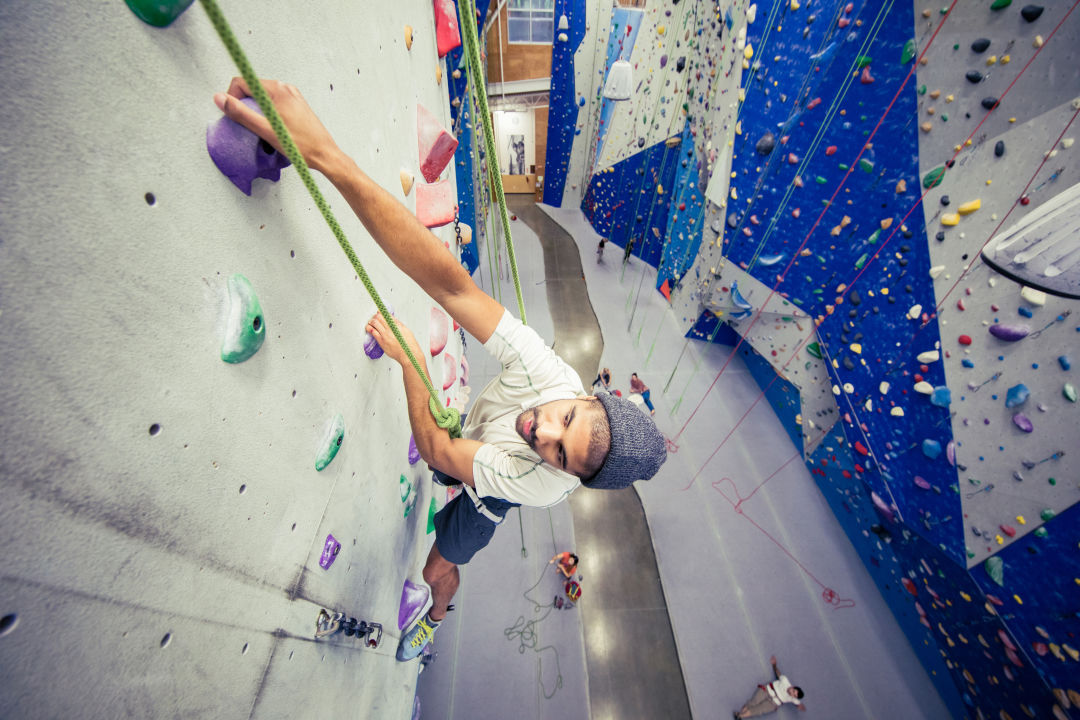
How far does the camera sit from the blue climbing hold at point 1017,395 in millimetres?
1846

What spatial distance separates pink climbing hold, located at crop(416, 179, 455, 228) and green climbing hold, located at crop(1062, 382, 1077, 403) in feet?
9.00

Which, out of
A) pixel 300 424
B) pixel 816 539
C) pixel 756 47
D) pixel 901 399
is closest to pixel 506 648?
pixel 300 424

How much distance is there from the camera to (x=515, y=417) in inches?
48.2

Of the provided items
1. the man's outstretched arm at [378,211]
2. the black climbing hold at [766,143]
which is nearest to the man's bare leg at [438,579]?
the man's outstretched arm at [378,211]

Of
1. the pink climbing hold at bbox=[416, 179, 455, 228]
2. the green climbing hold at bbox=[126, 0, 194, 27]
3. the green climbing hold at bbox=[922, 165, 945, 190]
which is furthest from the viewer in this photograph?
the green climbing hold at bbox=[922, 165, 945, 190]

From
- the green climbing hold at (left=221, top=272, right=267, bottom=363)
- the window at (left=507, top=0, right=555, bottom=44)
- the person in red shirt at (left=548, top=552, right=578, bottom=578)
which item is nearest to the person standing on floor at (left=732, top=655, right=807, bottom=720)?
the person in red shirt at (left=548, top=552, right=578, bottom=578)

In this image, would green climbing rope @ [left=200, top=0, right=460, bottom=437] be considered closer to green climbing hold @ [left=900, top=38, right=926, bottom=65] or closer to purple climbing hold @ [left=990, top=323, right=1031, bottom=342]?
purple climbing hold @ [left=990, top=323, right=1031, bottom=342]

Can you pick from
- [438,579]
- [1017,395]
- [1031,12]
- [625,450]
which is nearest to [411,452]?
[438,579]

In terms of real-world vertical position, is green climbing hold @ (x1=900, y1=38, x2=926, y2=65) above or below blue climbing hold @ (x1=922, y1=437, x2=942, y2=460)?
above

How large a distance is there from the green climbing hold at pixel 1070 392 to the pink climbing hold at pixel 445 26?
3.33 m

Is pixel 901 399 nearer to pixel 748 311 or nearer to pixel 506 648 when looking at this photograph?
pixel 748 311

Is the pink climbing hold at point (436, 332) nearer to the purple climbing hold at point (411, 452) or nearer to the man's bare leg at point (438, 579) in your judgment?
the purple climbing hold at point (411, 452)

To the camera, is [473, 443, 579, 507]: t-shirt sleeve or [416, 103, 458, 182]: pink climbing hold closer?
[473, 443, 579, 507]: t-shirt sleeve

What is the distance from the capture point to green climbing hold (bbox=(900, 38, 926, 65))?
2078 mm
